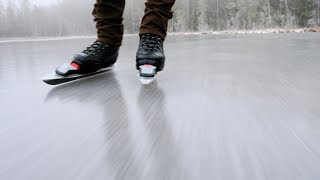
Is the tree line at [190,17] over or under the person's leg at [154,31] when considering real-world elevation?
over

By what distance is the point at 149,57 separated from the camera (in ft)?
3.11

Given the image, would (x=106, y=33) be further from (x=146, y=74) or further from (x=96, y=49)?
(x=146, y=74)

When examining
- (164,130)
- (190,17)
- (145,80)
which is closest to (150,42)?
(145,80)

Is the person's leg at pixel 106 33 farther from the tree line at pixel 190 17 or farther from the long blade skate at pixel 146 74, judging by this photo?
the tree line at pixel 190 17

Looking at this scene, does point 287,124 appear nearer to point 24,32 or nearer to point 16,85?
point 16,85

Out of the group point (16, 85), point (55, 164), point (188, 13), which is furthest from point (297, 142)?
point (188, 13)

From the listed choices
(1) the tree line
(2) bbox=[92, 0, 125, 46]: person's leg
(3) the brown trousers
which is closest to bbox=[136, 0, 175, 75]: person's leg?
(3) the brown trousers

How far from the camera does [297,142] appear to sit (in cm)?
44

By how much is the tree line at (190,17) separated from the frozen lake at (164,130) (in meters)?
19.9

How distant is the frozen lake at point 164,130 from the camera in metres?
0.36

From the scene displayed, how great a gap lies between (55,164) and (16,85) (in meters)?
0.67

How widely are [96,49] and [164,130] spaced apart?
0.65 metres

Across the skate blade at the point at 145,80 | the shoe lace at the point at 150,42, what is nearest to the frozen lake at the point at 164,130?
the skate blade at the point at 145,80

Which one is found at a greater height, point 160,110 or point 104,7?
point 104,7
